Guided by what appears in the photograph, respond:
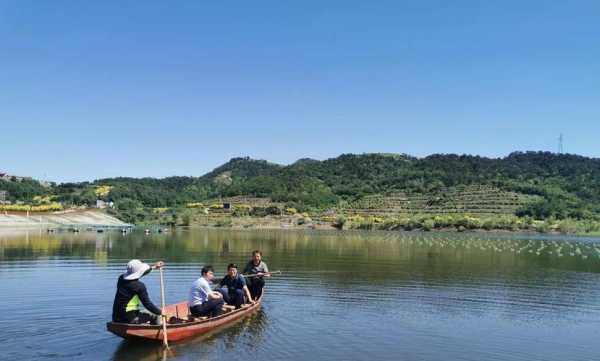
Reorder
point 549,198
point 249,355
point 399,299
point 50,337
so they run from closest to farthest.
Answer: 1. point 249,355
2. point 50,337
3. point 399,299
4. point 549,198

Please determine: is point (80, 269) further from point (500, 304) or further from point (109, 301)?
point (500, 304)

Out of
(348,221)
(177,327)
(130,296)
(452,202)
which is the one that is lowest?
(177,327)

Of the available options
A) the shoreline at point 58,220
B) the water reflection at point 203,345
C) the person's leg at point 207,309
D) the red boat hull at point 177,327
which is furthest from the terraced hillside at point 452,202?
the water reflection at point 203,345

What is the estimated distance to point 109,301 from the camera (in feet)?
86.5

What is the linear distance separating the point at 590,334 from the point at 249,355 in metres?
12.7

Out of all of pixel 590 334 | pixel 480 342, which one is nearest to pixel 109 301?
pixel 480 342

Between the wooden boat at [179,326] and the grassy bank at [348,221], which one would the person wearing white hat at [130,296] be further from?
the grassy bank at [348,221]

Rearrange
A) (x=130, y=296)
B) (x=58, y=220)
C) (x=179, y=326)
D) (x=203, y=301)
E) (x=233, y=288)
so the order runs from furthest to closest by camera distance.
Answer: (x=58, y=220) < (x=233, y=288) < (x=203, y=301) < (x=179, y=326) < (x=130, y=296)

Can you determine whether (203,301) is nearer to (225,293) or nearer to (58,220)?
(225,293)

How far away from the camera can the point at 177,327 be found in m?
18.6

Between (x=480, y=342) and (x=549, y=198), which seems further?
(x=549, y=198)

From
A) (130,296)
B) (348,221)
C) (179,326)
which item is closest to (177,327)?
(179,326)

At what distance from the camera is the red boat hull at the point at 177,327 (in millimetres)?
Answer: 17609

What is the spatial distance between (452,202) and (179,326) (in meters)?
166
